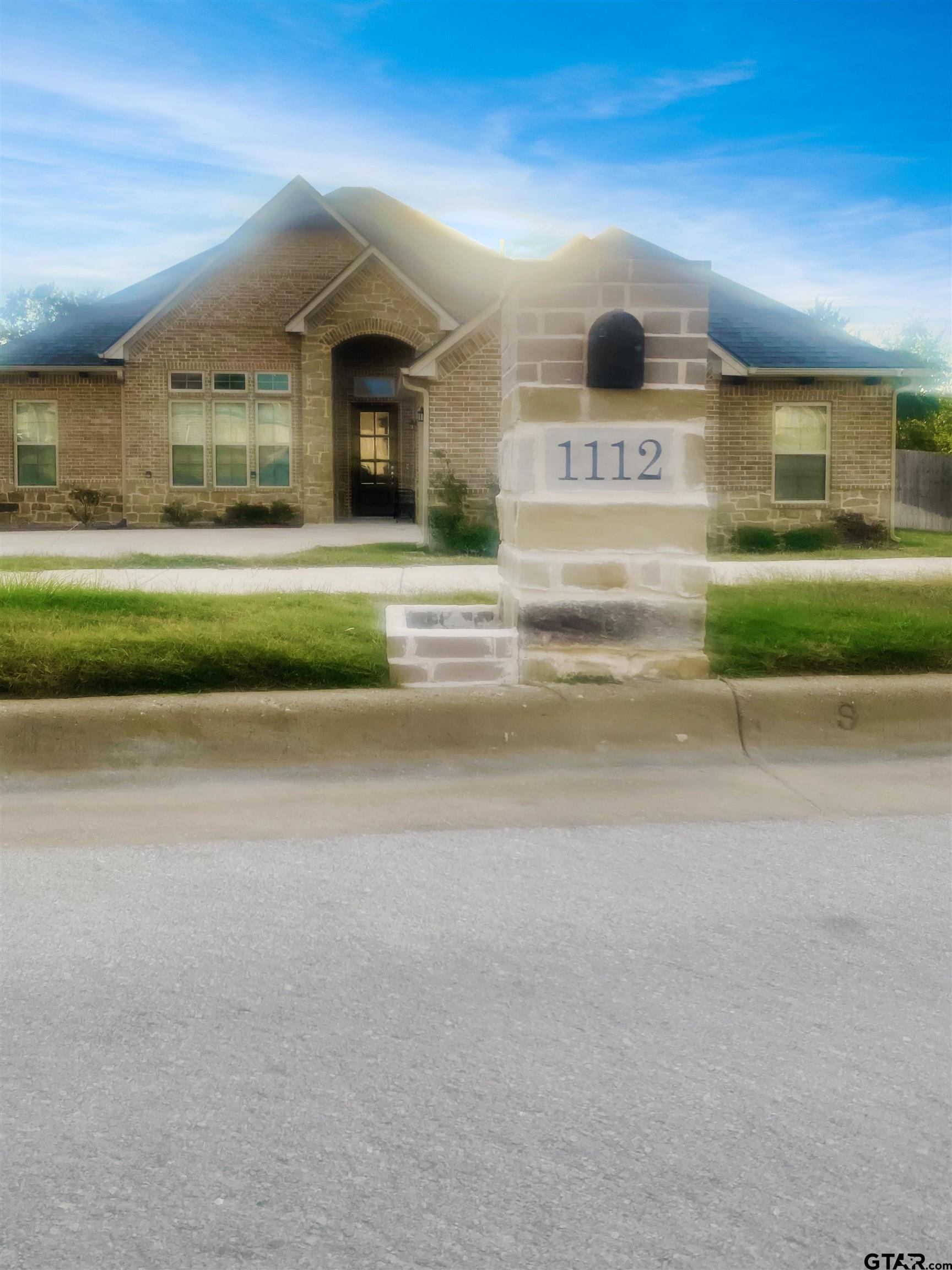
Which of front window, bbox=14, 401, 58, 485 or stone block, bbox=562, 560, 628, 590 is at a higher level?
front window, bbox=14, 401, 58, 485

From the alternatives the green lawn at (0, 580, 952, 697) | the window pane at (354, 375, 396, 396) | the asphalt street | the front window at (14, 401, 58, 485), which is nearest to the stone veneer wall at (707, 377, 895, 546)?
the window pane at (354, 375, 396, 396)

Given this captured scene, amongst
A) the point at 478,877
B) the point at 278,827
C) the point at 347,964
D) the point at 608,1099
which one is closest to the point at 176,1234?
the point at 608,1099

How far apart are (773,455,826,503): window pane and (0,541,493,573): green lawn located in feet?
24.0

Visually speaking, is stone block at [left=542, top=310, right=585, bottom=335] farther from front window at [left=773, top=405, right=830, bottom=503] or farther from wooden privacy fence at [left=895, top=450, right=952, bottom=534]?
wooden privacy fence at [left=895, top=450, right=952, bottom=534]

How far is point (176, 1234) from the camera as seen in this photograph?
2.26 metres

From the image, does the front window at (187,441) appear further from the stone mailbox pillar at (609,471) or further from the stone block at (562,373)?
the stone block at (562,373)

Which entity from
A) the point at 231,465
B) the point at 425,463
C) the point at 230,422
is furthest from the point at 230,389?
the point at 425,463

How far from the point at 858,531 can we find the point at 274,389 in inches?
444

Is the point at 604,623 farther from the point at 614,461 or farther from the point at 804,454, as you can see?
the point at 804,454

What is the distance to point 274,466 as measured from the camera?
81.6 ft

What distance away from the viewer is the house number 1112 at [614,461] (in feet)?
19.7

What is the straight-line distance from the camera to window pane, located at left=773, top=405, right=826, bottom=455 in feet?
70.5

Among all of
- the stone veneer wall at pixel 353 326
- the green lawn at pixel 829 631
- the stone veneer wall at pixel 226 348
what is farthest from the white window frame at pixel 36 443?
the green lawn at pixel 829 631

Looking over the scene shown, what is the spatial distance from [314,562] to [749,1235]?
12.5 metres
